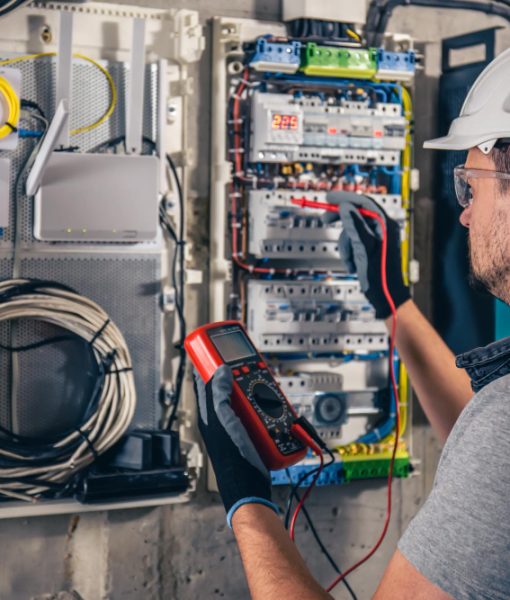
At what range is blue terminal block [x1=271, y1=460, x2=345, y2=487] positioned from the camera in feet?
8.48

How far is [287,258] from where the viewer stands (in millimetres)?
2641

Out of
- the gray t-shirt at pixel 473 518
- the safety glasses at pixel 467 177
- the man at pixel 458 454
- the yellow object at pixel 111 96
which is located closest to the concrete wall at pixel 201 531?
the yellow object at pixel 111 96

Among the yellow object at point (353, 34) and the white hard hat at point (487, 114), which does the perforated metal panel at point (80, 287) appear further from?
the white hard hat at point (487, 114)

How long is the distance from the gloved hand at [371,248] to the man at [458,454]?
0.16 meters

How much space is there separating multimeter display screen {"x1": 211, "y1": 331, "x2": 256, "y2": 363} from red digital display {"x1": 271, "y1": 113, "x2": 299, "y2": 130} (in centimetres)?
70

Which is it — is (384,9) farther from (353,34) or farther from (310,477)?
(310,477)

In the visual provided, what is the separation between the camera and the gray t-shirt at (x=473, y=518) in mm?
1261

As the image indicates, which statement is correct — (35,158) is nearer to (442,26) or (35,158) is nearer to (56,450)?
(56,450)

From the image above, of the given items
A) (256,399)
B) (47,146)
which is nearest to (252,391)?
(256,399)

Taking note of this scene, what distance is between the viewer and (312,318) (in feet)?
8.59

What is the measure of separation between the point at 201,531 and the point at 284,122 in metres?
1.30

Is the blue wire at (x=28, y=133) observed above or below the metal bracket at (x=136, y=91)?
below

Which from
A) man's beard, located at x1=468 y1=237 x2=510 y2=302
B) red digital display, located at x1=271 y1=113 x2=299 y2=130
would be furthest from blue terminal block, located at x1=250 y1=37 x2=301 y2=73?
man's beard, located at x1=468 y1=237 x2=510 y2=302

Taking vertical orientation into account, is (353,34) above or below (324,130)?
above
